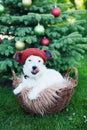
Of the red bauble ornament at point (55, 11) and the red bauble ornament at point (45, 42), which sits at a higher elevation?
the red bauble ornament at point (55, 11)

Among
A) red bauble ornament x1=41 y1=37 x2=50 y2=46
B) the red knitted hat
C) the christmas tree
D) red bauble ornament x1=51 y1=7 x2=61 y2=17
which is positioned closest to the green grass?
the christmas tree

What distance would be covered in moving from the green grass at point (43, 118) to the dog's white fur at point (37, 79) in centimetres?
30

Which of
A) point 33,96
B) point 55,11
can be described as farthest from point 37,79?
point 55,11

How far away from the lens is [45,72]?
4.14 meters

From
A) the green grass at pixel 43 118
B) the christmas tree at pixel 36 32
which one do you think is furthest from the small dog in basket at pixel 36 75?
the christmas tree at pixel 36 32

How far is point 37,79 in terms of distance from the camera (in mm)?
4086

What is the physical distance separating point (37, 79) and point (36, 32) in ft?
2.44

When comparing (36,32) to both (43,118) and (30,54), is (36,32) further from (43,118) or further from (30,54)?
(43,118)

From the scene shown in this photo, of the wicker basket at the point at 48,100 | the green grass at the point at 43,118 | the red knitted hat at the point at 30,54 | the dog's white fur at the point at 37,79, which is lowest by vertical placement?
the green grass at the point at 43,118

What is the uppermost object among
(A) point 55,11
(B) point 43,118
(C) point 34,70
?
(A) point 55,11

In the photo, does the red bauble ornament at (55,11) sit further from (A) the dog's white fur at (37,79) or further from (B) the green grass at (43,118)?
(B) the green grass at (43,118)

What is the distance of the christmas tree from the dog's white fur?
1.84 feet

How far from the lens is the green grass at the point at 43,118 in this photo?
398 centimetres

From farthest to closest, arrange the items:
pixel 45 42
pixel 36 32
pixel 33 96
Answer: pixel 45 42
pixel 36 32
pixel 33 96
